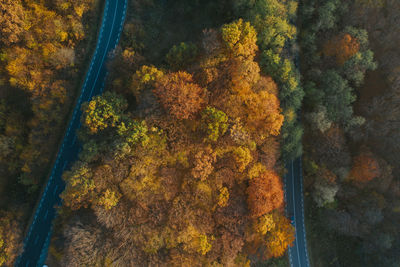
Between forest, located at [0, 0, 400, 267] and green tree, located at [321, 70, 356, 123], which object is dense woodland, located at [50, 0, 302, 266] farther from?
green tree, located at [321, 70, 356, 123]

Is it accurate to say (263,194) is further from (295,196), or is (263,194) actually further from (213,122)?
(295,196)

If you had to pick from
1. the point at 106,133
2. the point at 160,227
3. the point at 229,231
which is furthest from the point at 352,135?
the point at 106,133

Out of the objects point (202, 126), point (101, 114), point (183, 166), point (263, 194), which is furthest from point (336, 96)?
point (101, 114)

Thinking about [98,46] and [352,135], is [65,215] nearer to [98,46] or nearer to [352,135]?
[98,46]

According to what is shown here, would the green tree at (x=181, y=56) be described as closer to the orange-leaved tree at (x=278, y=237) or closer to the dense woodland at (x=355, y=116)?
the dense woodland at (x=355, y=116)

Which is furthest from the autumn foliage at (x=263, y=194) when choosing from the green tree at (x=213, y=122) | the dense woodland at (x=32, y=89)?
the dense woodland at (x=32, y=89)
